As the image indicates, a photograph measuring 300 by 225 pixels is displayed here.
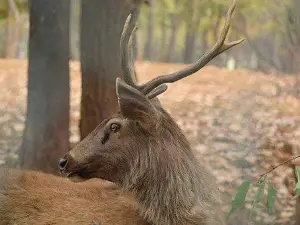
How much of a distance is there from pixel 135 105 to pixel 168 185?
0.44m

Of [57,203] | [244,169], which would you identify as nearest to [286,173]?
[244,169]

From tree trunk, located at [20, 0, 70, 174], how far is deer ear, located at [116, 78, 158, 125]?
1.51 meters

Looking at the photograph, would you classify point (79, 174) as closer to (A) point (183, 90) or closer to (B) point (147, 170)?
(B) point (147, 170)

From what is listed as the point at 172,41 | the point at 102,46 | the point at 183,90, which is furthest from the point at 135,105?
the point at 172,41

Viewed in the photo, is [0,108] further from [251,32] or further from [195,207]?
[251,32]

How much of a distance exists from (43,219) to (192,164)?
81 cm

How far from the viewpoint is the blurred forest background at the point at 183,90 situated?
418 cm

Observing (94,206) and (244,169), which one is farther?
(244,169)

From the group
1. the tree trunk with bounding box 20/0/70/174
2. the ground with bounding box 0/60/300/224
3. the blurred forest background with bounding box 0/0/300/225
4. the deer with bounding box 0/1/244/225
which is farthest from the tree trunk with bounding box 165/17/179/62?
the deer with bounding box 0/1/244/225

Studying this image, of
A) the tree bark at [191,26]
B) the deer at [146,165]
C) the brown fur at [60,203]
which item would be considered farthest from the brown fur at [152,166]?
the tree bark at [191,26]

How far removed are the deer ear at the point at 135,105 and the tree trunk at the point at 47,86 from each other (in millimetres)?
1513

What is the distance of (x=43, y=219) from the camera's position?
3.04 metres

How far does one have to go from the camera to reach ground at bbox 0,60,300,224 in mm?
4781

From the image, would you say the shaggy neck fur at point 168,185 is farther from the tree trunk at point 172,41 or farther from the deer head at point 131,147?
the tree trunk at point 172,41
